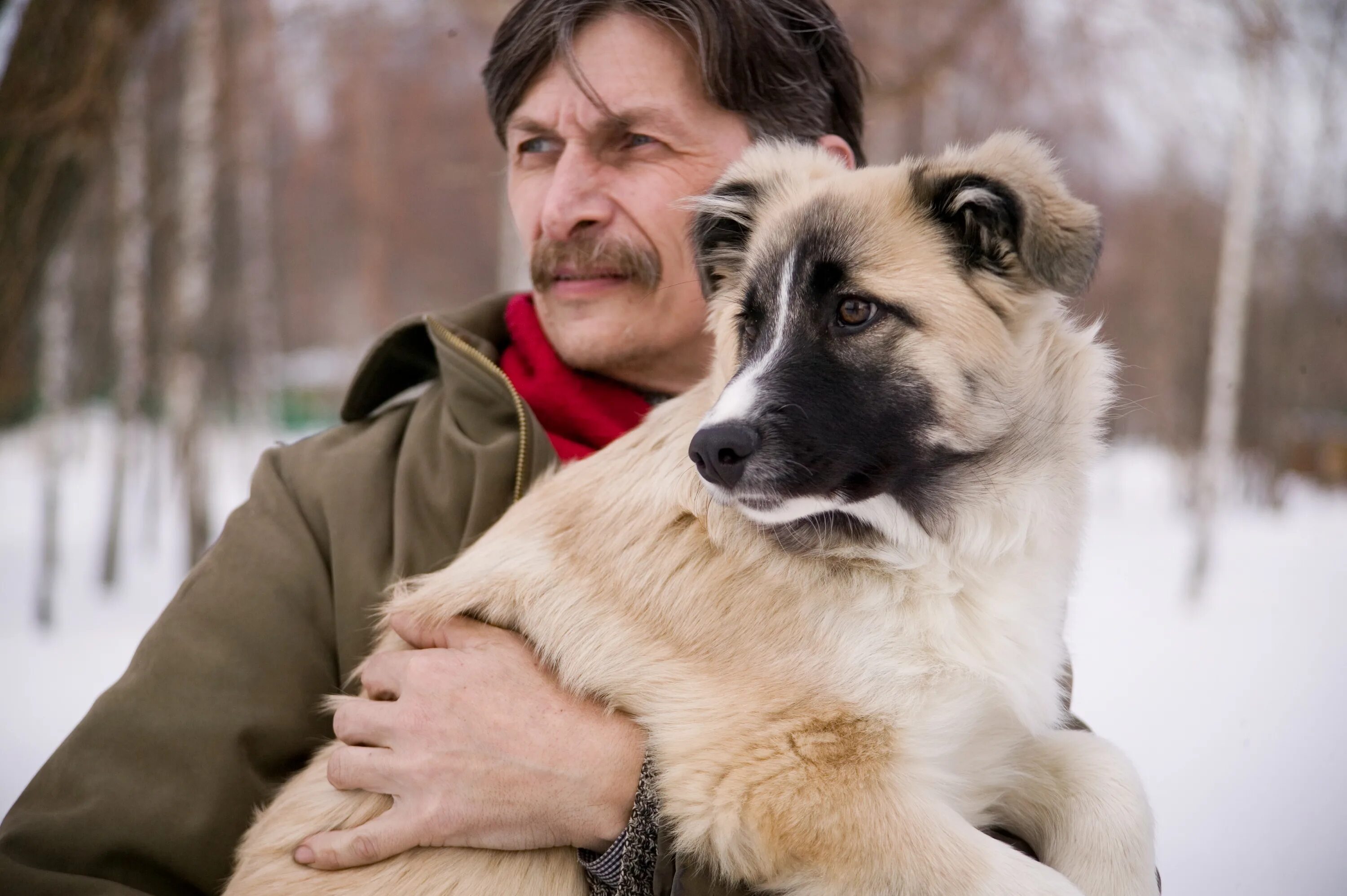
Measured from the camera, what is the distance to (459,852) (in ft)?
6.17

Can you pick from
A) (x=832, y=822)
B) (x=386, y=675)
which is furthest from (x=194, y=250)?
(x=832, y=822)

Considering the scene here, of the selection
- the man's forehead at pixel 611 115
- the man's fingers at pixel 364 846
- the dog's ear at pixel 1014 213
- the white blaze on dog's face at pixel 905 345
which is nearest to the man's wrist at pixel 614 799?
the man's fingers at pixel 364 846

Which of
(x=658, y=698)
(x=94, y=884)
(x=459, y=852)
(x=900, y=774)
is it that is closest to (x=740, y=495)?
(x=658, y=698)

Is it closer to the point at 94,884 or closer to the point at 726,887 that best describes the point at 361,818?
the point at 94,884

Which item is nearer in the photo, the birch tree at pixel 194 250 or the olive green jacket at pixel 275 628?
the olive green jacket at pixel 275 628

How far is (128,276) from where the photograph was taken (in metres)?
9.39

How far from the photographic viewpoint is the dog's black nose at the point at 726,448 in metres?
1.78

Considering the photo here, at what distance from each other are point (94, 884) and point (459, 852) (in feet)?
2.28

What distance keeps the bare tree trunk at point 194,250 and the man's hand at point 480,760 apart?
7.33m

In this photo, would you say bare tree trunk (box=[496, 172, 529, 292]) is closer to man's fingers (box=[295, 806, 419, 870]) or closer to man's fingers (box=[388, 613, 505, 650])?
man's fingers (box=[388, 613, 505, 650])

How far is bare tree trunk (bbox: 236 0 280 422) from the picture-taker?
31.0 feet

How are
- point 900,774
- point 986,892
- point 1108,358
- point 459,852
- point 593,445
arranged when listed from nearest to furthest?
point 986,892 < point 900,774 < point 459,852 < point 1108,358 < point 593,445

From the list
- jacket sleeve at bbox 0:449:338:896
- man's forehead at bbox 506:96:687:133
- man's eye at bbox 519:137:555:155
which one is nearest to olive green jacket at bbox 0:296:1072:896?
jacket sleeve at bbox 0:449:338:896

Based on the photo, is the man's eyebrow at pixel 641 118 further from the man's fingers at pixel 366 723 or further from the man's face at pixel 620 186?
the man's fingers at pixel 366 723
